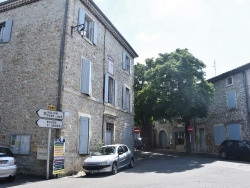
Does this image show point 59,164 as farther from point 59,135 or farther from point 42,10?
point 42,10

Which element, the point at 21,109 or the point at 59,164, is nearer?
the point at 59,164

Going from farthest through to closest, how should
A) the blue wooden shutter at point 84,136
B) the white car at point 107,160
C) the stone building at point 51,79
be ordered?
the blue wooden shutter at point 84,136, the stone building at point 51,79, the white car at point 107,160

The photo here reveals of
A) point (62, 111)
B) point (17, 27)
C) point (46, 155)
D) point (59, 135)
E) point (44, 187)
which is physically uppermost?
point (17, 27)

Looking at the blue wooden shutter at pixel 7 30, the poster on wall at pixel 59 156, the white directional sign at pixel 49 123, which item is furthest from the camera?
the blue wooden shutter at pixel 7 30

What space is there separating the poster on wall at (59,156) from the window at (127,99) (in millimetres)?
8118

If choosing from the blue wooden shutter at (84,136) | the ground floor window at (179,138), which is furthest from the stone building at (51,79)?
the ground floor window at (179,138)

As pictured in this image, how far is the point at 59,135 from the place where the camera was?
10.5m

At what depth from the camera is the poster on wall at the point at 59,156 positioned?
980 cm

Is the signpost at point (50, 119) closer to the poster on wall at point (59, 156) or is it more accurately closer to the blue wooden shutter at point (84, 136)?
the poster on wall at point (59, 156)

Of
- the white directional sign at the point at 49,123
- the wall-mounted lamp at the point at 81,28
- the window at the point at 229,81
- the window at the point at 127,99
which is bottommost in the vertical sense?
the white directional sign at the point at 49,123

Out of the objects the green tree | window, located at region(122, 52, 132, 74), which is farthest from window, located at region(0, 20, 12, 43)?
the green tree

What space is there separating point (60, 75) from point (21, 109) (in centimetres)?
268

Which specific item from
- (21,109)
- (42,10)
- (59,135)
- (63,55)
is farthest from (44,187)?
(42,10)

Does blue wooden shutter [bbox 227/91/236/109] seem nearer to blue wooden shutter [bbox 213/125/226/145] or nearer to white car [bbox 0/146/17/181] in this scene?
blue wooden shutter [bbox 213/125/226/145]
